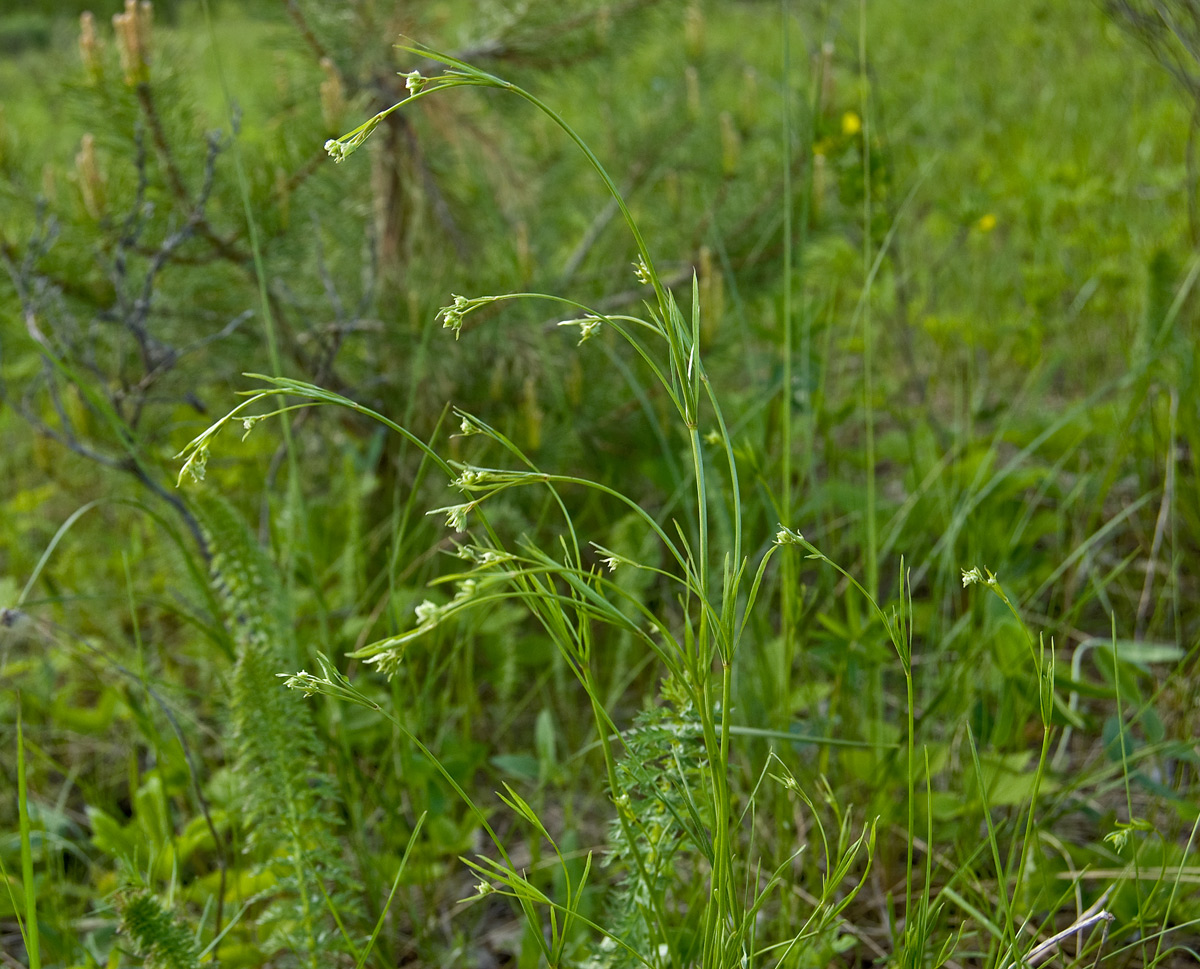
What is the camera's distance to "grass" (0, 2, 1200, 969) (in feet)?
2.58

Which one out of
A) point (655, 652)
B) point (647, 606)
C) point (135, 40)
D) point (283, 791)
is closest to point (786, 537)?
point (655, 652)

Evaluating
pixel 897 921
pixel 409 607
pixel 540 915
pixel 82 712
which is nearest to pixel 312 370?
pixel 409 607

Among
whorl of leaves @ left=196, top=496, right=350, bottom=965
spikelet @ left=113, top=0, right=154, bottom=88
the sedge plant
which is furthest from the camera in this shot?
spikelet @ left=113, top=0, right=154, bottom=88

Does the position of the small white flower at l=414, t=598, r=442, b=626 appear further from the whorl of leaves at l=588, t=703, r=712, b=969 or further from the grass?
the whorl of leaves at l=588, t=703, r=712, b=969

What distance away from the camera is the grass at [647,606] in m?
0.79

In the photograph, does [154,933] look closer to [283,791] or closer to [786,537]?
[283,791]

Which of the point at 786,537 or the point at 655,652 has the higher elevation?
the point at 786,537

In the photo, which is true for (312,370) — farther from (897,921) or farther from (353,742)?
(897,921)

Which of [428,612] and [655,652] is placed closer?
[428,612]

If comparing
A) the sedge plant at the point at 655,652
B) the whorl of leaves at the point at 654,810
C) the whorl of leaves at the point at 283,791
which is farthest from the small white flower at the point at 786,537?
the whorl of leaves at the point at 283,791

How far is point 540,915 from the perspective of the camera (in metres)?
1.25

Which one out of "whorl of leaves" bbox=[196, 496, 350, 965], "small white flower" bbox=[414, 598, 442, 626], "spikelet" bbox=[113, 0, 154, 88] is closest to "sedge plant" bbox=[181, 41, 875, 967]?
"small white flower" bbox=[414, 598, 442, 626]

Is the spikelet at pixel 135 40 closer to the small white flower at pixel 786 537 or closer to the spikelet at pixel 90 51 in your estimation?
the spikelet at pixel 90 51

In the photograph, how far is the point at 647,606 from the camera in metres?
1.77
